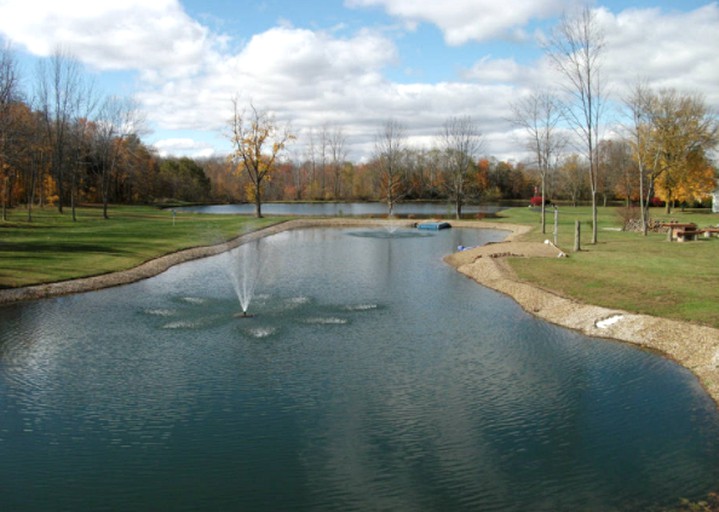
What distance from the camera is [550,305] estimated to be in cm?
1980

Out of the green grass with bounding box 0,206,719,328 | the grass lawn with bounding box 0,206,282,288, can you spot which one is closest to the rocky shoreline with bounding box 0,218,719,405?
the green grass with bounding box 0,206,719,328

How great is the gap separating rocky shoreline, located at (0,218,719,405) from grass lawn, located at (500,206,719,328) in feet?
2.05

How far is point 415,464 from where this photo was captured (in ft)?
30.1

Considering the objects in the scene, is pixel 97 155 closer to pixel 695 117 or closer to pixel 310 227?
pixel 310 227

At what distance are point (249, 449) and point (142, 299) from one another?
13065 millimetres

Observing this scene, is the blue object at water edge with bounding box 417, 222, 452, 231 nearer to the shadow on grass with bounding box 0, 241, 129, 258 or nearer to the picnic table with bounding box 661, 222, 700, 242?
the picnic table with bounding box 661, 222, 700, 242

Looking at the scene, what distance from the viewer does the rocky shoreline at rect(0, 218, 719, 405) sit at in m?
14.3

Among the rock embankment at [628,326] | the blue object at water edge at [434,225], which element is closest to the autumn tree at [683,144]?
the blue object at water edge at [434,225]

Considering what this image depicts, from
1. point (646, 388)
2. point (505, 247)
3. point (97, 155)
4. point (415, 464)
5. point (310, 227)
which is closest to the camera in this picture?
point (415, 464)

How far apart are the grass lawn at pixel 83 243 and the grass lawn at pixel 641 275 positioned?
18.7m

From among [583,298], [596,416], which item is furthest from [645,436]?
[583,298]

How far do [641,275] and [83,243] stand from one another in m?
27.5

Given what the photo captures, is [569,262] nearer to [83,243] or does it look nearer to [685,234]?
[685,234]

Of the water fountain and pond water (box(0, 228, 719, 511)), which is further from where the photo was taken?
the water fountain
